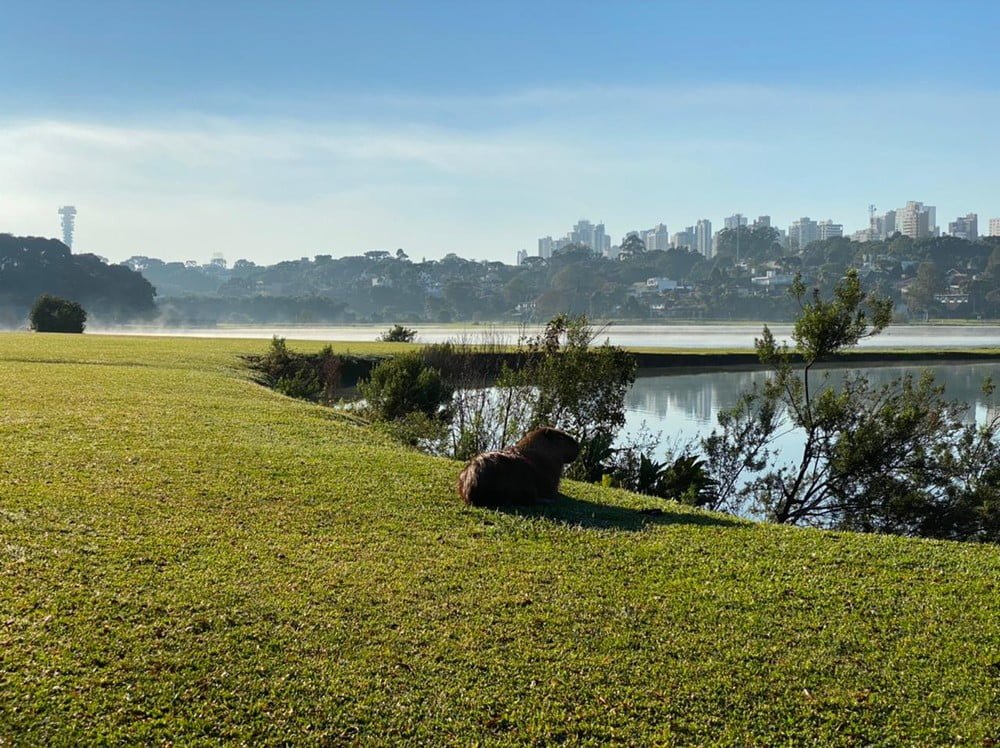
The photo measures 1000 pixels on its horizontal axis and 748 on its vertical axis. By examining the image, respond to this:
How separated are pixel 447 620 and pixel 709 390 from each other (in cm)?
2719

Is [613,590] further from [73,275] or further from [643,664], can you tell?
[73,275]

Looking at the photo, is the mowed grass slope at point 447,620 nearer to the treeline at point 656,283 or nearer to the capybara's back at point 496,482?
the capybara's back at point 496,482

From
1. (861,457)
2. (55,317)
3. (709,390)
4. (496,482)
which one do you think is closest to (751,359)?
(709,390)

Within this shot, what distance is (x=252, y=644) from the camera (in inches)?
197

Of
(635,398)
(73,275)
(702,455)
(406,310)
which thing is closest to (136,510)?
(702,455)

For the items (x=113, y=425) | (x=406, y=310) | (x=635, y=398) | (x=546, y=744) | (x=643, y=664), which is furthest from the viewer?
(x=406, y=310)

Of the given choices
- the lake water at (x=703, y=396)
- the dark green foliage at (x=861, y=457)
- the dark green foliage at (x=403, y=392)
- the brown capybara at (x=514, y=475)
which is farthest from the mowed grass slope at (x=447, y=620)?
the lake water at (x=703, y=396)

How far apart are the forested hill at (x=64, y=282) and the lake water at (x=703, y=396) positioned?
7790 cm

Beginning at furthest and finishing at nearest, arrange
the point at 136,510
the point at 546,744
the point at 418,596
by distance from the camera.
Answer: the point at 136,510, the point at 418,596, the point at 546,744

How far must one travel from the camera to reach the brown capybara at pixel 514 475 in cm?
862

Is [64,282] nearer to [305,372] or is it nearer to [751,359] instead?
[751,359]

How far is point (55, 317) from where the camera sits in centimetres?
4588

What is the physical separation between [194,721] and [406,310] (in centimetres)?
13523

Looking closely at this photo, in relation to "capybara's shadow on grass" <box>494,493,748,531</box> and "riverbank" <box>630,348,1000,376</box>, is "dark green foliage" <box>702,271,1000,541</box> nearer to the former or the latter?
"capybara's shadow on grass" <box>494,493,748,531</box>
